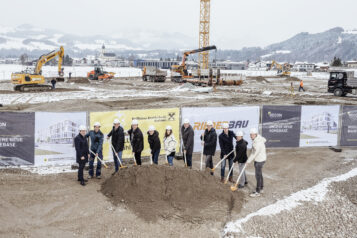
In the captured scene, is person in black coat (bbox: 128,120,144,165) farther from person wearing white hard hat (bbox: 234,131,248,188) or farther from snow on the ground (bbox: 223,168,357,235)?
snow on the ground (bbox: 223,168,357,235)

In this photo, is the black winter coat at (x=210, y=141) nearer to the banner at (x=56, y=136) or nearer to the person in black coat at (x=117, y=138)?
the person in black coat at (x=117, y=138)

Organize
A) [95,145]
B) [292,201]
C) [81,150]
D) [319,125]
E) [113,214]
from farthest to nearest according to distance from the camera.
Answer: [319,125], [95,145], [81,150], [292,201], [113,214]

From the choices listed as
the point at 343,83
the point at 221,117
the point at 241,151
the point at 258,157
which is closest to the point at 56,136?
the point at 241,151

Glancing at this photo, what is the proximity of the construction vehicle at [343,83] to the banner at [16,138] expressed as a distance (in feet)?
106

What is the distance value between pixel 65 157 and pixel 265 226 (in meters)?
6.44

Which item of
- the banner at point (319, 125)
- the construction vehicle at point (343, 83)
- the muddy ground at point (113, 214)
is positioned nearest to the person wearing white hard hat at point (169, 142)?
the muddy ground at point (113, 214)

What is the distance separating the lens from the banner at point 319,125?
13.1m

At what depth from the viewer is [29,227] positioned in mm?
6523

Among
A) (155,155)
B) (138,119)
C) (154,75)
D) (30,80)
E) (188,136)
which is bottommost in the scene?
(155,155)

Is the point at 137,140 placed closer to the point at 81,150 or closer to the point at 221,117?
the point at 81,150

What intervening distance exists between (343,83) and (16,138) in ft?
108

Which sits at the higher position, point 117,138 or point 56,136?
point 117,138

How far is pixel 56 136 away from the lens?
403 inches

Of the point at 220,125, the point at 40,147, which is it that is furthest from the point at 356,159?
the point at 40,147
